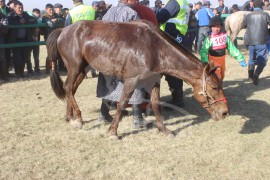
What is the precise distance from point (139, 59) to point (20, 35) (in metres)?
5.12

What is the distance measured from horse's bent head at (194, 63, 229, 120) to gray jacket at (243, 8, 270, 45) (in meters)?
3.95

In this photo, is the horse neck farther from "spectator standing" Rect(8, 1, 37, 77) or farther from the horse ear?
"spectator standing" Rect(8, 1, 37, 77)

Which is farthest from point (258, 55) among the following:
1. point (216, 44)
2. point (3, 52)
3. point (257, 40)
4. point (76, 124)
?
point (3, 52)

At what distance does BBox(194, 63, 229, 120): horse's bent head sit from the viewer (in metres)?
4.53

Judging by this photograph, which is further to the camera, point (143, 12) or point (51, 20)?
point (51, 20)

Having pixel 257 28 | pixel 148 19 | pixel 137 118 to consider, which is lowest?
pixel 137 118

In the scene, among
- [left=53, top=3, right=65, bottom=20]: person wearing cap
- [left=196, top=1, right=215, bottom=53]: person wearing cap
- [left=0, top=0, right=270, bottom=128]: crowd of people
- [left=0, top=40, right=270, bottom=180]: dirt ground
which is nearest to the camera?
[left=0, top=40, right=270, bottom=180]: dirt ground

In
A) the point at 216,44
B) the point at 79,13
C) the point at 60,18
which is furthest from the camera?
the point at 60,18

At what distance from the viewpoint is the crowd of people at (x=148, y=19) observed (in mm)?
5262

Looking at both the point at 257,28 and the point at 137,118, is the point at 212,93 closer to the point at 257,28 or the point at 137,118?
the point at 137,118

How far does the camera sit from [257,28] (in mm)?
8141

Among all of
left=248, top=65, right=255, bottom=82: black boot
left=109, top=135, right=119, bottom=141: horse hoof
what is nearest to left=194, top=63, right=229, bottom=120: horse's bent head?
left=109, top=135, right=119, bottom=141: horse hoof

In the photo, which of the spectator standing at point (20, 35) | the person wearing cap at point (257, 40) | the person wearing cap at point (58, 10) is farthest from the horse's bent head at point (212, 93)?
the person wearing cap at point (58, 10)

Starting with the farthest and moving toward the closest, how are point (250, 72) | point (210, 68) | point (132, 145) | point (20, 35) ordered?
point (20, 35), point (250, 72), point (132, 145), point (210, 68)
